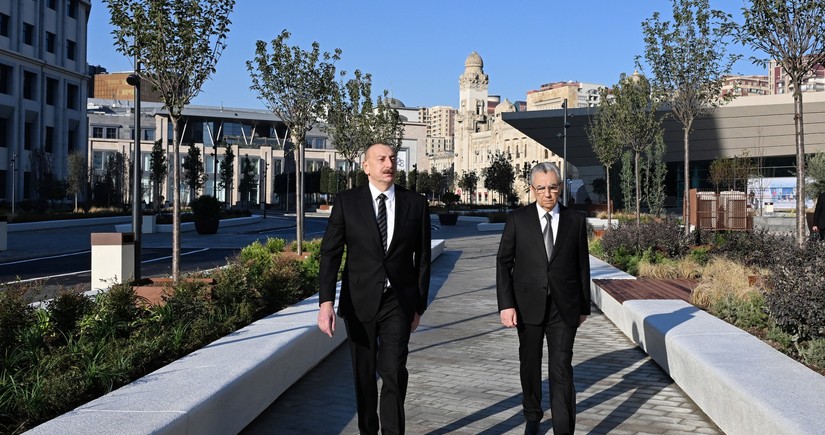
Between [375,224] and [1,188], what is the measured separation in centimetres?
6135

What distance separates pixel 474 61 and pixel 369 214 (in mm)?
192957

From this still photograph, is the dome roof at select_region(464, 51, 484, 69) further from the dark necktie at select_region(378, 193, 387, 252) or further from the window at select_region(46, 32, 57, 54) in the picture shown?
the dark necktie at select_region(378, 193, 387, 252)

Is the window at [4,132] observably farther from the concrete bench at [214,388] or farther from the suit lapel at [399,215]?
the suit lapel at [399,215]

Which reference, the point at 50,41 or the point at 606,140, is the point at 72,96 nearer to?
the point at 50,41

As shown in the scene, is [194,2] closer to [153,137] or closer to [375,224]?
[375,224]

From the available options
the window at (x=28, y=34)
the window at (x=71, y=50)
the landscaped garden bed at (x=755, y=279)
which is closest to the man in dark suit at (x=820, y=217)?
the landscaped garden bed at (x=755, y=279)

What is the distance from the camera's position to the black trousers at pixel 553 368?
16.9 feet

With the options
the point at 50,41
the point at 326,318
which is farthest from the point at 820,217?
the point at 50,41

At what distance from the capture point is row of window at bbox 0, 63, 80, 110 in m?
57.3

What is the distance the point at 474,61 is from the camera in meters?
194

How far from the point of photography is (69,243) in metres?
27.7

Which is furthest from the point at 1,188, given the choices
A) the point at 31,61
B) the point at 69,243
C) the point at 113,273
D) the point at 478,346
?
the point at 478,346

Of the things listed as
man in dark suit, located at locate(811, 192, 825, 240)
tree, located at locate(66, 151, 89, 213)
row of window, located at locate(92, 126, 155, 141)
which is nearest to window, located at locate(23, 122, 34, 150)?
tree, located at locate(66, 151, 89, 213)

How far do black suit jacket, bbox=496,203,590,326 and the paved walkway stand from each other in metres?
0.98
